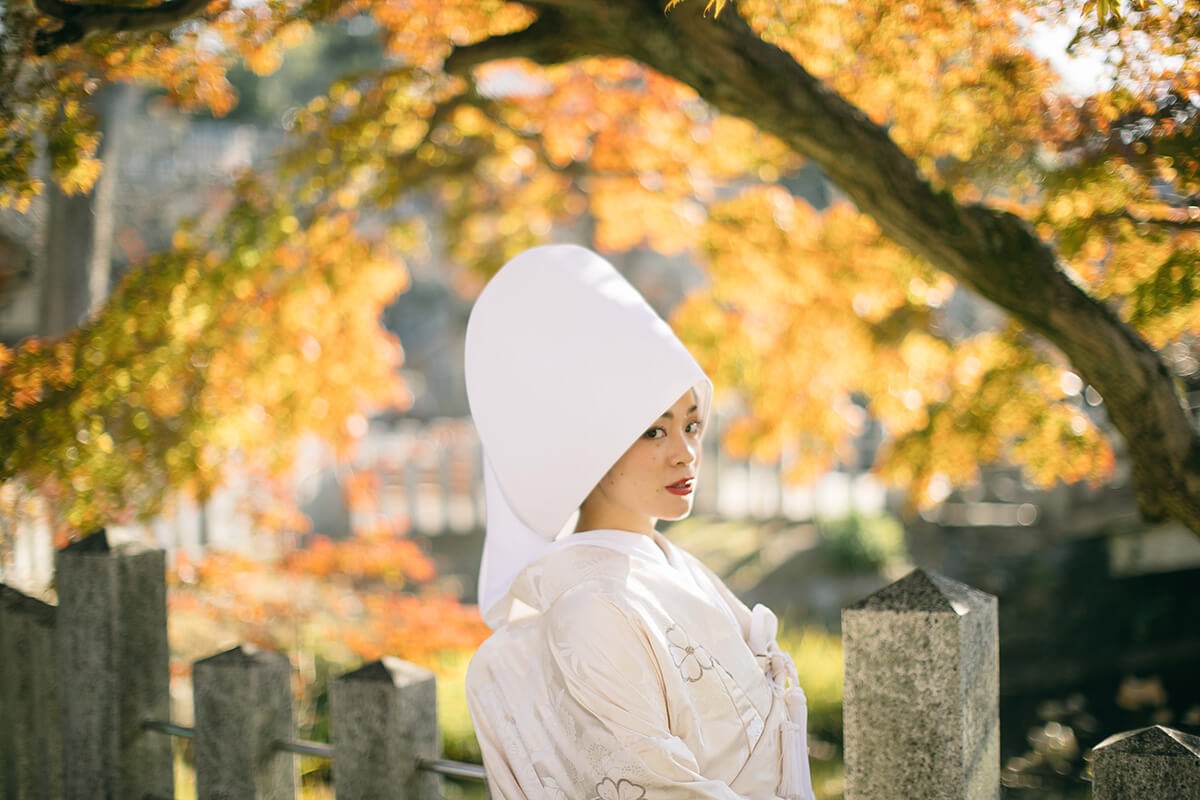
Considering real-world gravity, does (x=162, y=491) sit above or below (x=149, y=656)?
above

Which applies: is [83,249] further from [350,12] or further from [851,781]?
[851,781]

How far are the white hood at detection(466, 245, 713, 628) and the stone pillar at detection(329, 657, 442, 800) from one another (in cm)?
33

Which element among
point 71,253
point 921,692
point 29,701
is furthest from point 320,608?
point 921,692

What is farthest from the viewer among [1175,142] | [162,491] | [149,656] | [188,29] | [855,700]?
[162,491]

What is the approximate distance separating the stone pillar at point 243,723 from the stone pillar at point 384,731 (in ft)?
0.84

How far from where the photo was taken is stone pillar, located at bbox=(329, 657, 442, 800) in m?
2.01

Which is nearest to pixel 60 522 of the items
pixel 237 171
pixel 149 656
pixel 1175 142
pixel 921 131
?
pixel 149 656

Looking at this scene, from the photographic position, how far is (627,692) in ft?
5.13

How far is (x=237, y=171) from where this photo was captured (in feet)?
12.8

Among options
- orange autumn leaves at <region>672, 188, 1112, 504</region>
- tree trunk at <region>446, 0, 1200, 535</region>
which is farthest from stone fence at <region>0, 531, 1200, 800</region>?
orange autumn leaves at <region>672, 188, 1112, 504</region>

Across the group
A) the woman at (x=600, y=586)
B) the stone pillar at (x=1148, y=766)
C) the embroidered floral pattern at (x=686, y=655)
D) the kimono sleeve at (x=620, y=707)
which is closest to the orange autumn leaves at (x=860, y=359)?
the woman at (x=600, y=586)

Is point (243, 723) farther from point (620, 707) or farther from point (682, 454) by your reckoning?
point (682, 454)

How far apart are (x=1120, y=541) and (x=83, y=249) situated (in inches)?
312

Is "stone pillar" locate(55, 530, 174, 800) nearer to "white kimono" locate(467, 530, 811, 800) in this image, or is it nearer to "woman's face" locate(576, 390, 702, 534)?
"white kimono" locate(467, 530, 811, 800)
